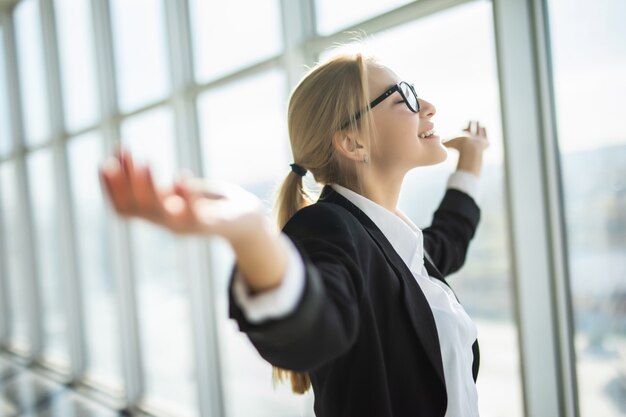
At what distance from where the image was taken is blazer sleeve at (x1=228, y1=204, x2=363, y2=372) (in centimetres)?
65

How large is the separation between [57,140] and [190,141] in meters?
2.17

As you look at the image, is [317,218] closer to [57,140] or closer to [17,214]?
[57,140]

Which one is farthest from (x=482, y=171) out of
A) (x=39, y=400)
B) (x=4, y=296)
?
(x=4, y=296)

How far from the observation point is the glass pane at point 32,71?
16.3 feet

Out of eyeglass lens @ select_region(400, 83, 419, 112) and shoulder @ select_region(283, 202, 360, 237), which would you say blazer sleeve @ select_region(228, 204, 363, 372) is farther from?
eyeglass lens @ select_region(400, 83, 419, 112)

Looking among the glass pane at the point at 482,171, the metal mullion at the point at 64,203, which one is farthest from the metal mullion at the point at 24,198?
the glass pane at the point at 482,171

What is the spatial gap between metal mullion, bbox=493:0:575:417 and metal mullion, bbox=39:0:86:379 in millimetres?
4268

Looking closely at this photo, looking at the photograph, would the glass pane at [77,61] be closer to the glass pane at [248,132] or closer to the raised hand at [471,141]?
the glass pane at [248,132]

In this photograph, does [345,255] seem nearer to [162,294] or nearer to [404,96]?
[404,96]

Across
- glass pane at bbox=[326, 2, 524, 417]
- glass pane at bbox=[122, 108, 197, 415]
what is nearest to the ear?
glass pane at bbox=[326, 2, 524, 417]

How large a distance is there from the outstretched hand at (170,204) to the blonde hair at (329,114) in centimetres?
58

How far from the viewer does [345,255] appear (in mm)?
855

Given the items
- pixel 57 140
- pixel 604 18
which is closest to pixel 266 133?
pixel 604 18

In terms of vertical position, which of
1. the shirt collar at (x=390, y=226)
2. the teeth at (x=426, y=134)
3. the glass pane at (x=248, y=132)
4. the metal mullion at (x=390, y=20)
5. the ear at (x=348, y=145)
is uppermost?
→ the metal mullion at (x=390, y=20)
